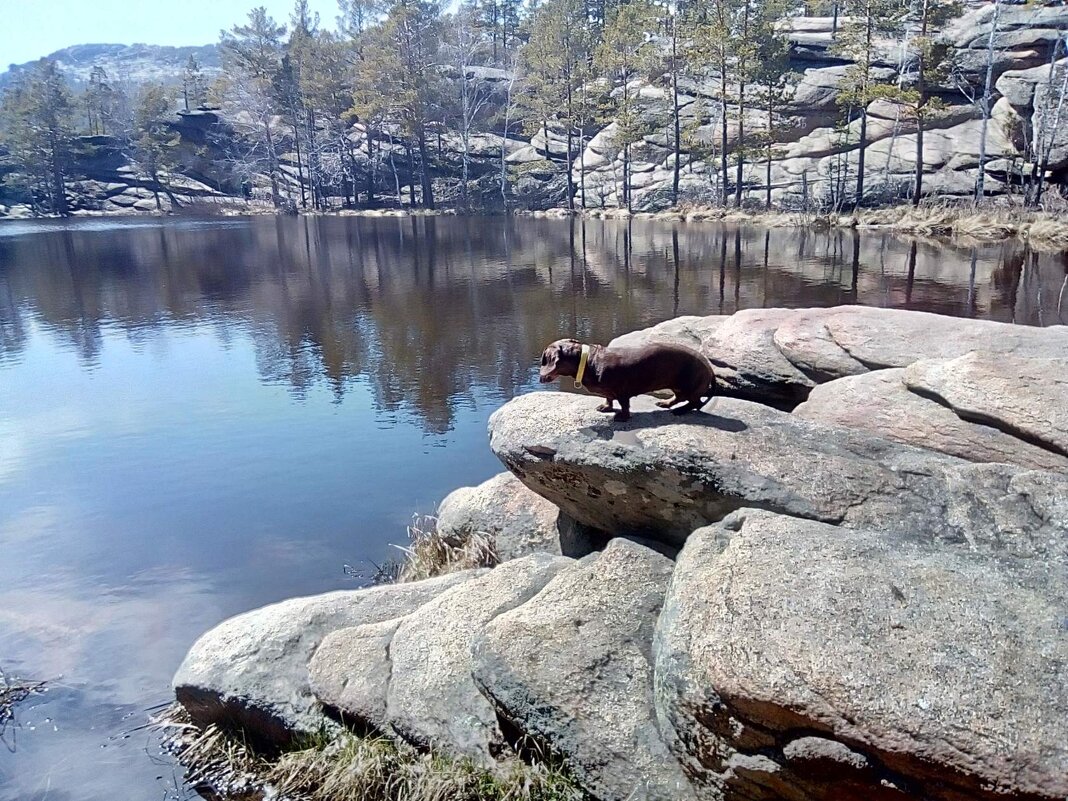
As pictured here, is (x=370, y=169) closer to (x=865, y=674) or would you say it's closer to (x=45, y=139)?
(x=45, y=139)

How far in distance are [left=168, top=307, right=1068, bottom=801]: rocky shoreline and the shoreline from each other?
2887 centimetres

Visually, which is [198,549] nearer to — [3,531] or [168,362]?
[3,531]

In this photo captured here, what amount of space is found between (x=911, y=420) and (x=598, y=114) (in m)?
59.6

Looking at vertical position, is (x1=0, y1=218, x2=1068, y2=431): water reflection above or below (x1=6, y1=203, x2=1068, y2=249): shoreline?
below

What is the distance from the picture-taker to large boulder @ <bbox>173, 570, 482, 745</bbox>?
5367 mm

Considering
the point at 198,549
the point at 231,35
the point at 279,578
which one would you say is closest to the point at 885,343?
the point at 279,578

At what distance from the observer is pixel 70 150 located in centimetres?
7162

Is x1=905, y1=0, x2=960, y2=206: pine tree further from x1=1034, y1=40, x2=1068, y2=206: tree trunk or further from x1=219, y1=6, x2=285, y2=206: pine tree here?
x1=219, y1=6, x2=285, y2=206: pine tree

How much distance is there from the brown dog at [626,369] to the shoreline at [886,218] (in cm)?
2957

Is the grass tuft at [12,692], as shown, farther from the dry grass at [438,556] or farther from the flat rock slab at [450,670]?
the flat rock slab at [450,670]

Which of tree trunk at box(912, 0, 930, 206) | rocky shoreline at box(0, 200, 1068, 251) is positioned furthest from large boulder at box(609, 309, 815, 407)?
tree trunk at box(912, 0, 930, 206)

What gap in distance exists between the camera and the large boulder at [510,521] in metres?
7.25

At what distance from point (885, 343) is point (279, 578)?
24.0 ft

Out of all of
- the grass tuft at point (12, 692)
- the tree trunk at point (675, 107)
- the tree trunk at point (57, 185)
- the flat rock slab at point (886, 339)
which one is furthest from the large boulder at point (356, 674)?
the tree trunk at point (57, 185)
